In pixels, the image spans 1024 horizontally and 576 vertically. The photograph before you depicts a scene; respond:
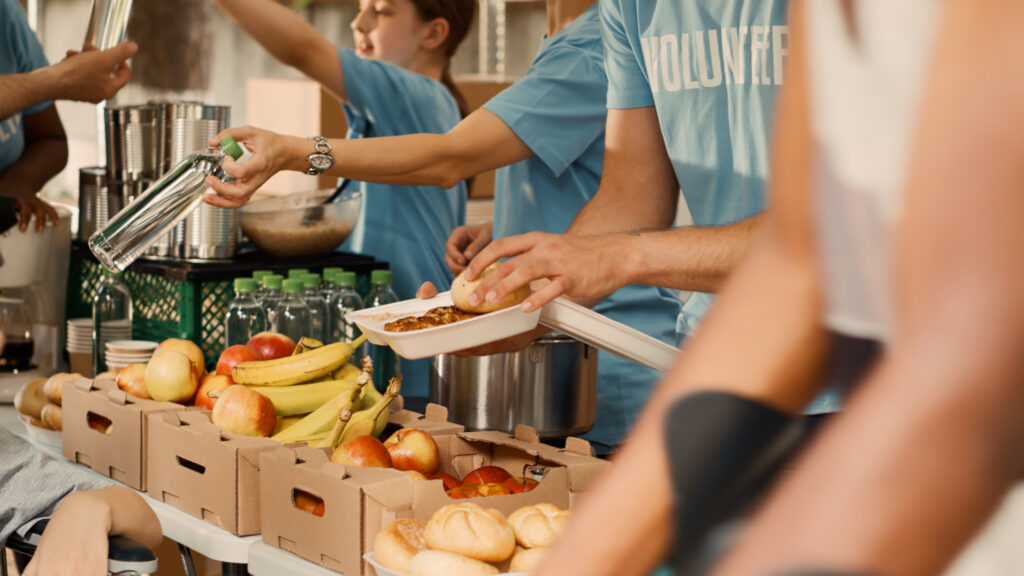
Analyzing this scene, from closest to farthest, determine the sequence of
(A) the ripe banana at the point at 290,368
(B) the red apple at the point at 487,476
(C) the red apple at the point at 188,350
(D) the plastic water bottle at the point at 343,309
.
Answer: (B) the red apple at the point at 487,476 → (A) the ripe banana at the point at 290,368 → (C) the red apple at the point at 188,350 → (D) the plastic water bottle at the point at 343,309

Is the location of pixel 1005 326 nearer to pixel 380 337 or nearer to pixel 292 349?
pixel 380 337

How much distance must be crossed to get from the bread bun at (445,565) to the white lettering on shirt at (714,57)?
0.72 metres

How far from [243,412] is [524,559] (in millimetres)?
573

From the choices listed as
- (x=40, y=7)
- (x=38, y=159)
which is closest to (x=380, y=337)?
(x=38, y=159)

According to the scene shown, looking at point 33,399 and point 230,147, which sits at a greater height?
point 230,147

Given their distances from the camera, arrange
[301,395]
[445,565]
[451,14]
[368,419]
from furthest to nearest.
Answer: [451,14] < [301,395] < [368,419] < [445,565]

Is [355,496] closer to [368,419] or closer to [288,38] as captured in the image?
[368,419]

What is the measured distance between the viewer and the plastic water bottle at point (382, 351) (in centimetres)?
225

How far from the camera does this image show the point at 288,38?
255 centimetres

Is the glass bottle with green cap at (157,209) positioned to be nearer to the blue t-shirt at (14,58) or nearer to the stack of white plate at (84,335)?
the stack of white plate at (84,335)

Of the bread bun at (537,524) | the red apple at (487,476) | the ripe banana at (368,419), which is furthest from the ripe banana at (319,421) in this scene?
the bread bun at (537,524)

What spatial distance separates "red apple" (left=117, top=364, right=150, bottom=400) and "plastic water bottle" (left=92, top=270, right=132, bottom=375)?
53 cm

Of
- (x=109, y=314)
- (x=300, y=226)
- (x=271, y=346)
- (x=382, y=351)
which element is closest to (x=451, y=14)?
(x=300, y=226)

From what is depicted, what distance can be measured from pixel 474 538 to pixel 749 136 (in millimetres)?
678
